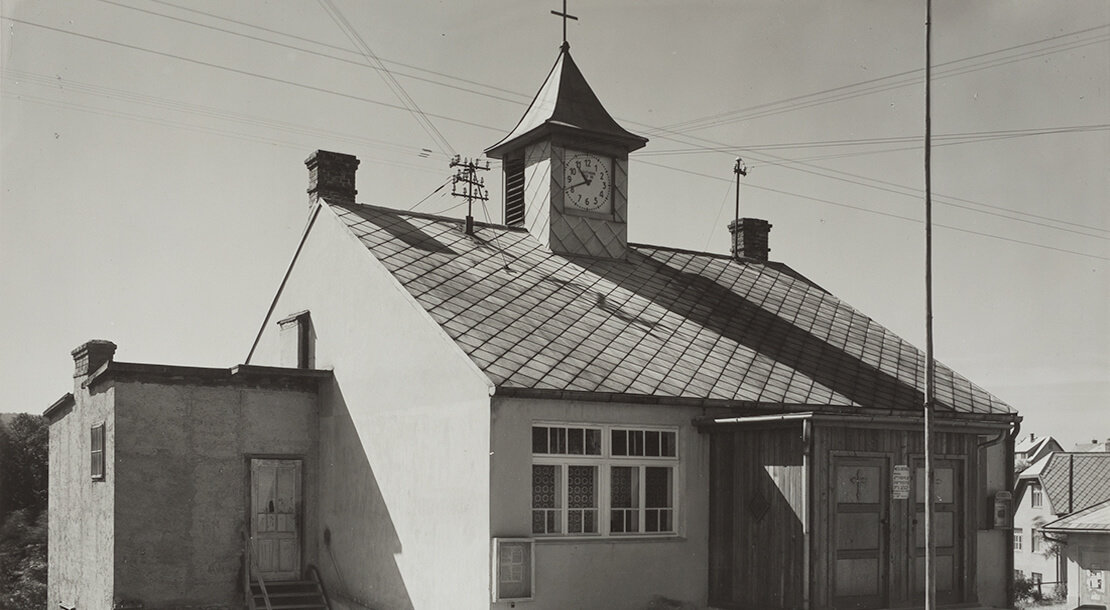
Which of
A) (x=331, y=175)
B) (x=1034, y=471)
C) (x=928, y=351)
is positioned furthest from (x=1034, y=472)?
(x=928, y=351)

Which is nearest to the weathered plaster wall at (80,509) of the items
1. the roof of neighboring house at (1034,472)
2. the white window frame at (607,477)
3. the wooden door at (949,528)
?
the white window frame at (607,477)

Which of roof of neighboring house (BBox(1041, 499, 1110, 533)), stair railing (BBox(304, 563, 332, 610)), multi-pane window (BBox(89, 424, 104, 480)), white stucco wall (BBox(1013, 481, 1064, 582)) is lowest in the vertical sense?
white stucco wall (BBox(1013, 481, 1064, 582))

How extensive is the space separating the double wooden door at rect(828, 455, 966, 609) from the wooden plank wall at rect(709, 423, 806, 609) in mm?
498

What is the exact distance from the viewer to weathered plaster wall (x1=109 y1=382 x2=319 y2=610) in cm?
1673

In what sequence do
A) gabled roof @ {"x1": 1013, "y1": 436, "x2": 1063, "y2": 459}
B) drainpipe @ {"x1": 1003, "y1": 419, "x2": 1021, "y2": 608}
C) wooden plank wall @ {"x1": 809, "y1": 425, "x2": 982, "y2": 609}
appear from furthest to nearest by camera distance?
1. gabled roof @ {"x1": 1013, "y1": 436, "x2": 1063, "y2": 459}
2. drainpipe @ {"x1": 1003, "y1": 419, "x2": 1021, "y2": 608}
3. wooden plank wall @ {"x1": 809, "y1": 425, "x2": 982, "y2": 609}

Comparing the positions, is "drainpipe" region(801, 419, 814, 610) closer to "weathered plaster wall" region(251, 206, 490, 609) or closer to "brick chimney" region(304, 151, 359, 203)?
"weathered plaster wall" region(251, 206, 490, 609)

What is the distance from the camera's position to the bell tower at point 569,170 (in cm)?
2073

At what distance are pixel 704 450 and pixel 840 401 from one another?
2.60 meters

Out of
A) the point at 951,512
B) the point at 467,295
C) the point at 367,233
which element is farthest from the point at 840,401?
the point at 367,233

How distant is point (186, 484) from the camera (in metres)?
17.2

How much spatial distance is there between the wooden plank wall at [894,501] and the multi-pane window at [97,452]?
1094cm

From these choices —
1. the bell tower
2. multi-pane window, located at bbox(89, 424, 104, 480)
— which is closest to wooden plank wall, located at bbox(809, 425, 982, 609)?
the bell tower

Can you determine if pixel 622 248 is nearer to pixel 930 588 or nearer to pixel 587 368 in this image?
pixel 587 368

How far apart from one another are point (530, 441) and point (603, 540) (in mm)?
1758
